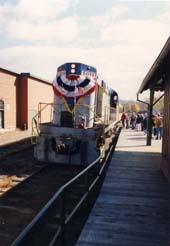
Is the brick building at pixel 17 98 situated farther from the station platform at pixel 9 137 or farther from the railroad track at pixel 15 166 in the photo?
the railroad track at pixel 15 166

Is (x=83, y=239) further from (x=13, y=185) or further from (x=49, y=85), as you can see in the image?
(x=49, y=85)

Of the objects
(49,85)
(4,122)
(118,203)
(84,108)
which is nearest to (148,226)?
(118,203)

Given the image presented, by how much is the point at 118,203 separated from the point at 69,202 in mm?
1822

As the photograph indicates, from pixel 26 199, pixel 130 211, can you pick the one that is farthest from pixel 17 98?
pixel 130 211

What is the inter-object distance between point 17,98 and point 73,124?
619 inches

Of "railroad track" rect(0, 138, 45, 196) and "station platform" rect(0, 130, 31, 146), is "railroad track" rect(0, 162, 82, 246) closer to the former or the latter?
"railroad track" rect(0, 138, 45, 196)

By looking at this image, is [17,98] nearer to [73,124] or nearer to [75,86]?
[75,86]

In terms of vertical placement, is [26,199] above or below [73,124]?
below

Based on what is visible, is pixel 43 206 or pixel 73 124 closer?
pixel 43 206

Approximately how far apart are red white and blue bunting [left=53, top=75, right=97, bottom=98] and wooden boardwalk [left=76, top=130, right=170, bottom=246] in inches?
140

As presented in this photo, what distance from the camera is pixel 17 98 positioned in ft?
79.7

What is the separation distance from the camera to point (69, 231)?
5.05 metres

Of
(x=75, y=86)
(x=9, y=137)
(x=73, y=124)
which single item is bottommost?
(x=9, y=137)

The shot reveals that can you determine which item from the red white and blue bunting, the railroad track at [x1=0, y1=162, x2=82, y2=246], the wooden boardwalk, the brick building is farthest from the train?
the brick building
